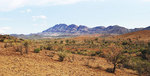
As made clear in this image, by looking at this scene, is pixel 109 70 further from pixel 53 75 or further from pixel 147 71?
pixel 53 75

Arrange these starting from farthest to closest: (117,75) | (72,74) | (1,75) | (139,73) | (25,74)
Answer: (139,73)
(117,75)
(72,74)
(25,74)
(1,75)

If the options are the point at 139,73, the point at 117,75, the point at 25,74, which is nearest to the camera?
the point at 25,74

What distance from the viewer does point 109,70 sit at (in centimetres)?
1199

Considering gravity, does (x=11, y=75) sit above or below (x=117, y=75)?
above

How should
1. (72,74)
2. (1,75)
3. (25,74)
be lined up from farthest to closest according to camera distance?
(72,74) < (25,74) < (1,75)

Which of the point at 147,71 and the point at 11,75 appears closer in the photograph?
the point at 11,75

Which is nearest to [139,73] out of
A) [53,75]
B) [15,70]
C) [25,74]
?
[53,75]

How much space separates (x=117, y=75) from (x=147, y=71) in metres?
3.16

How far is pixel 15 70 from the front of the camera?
921 cm

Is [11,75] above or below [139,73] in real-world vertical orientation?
above

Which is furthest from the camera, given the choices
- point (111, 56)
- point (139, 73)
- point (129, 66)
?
point (129, 66)

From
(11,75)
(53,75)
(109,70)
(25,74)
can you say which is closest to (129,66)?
(109,70)

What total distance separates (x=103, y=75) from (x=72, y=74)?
9.18ft

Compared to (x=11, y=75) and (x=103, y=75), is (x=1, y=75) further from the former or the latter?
(x=103, y=75)
